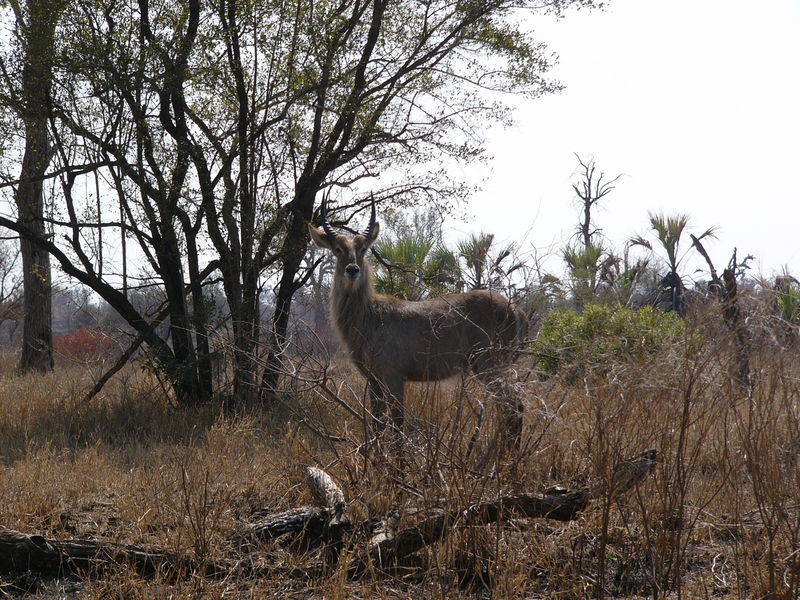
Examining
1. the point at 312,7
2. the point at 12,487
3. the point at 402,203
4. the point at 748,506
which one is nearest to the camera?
the point at 748,506

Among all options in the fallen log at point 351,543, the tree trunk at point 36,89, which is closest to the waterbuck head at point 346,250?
the tree trunk at point 36,89

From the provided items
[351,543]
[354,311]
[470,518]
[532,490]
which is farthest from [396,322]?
[470,518]

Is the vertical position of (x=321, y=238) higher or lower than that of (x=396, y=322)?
higher

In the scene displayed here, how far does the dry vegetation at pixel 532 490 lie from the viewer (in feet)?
11.9

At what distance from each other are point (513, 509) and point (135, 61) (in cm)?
649

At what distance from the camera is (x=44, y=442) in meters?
6.88

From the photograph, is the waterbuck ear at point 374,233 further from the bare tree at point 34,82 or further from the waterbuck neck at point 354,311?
the bare tree at point 34,82

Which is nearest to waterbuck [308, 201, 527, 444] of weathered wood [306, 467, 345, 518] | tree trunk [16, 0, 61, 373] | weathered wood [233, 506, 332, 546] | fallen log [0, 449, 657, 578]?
weathered wood [306, 467, 345, 518]

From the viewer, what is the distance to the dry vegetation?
3621 mm

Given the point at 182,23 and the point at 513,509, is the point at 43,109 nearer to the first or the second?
the point at 182,23

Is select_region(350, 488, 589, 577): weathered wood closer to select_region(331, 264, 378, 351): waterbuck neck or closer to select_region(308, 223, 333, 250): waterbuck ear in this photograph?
select_region(331, 264, 378, 351): waterbuck neck

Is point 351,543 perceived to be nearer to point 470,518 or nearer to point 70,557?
point 470,518

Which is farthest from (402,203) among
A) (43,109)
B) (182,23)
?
(43,109)

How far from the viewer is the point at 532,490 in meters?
4.48
